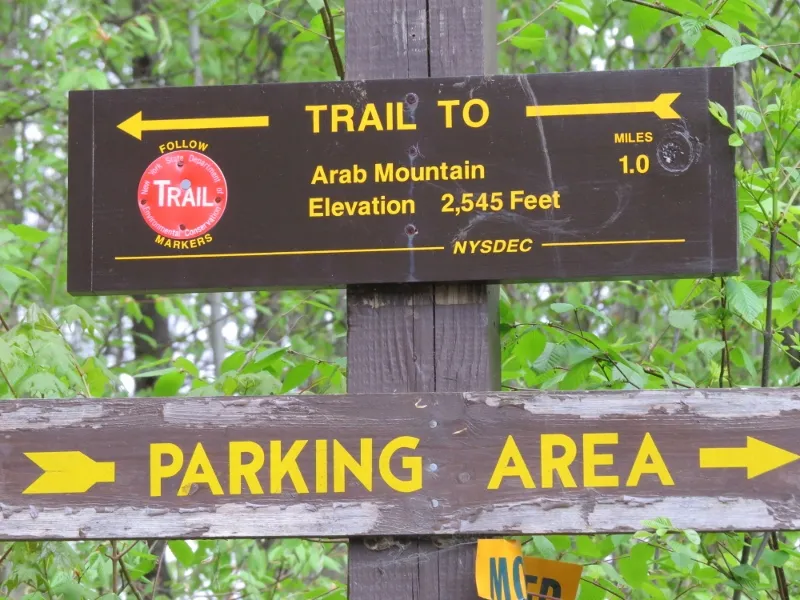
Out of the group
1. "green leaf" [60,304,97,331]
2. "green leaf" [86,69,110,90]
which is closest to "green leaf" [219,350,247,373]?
"green leaf" [60,304,97,331]

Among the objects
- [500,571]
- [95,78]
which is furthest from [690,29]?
[95,78]

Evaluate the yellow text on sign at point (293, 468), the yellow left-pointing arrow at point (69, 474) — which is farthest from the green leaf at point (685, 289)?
the yellow left-pointing arrow at point (69, 474)

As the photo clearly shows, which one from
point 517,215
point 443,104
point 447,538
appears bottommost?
point 447,538

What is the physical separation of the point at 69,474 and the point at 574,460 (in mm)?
980

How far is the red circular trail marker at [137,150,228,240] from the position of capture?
6.84 ft

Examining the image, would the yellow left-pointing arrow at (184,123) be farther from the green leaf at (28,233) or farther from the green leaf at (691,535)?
the green leaf at (691,535)

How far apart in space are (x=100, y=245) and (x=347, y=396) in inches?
24.1

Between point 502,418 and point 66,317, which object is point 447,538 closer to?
point 502,418

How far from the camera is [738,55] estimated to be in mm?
2205

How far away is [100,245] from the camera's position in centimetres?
210

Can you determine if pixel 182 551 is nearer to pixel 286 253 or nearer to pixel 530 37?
pixel 286 253

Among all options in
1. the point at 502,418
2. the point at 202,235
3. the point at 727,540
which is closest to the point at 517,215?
the point at 502,418

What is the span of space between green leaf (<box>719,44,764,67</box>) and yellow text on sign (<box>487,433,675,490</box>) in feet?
2.78

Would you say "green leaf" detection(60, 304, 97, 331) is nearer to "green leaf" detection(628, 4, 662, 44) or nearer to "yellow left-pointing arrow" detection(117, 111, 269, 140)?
"yellow left-pointing arrow" detection(117, 111, 269, 140)
